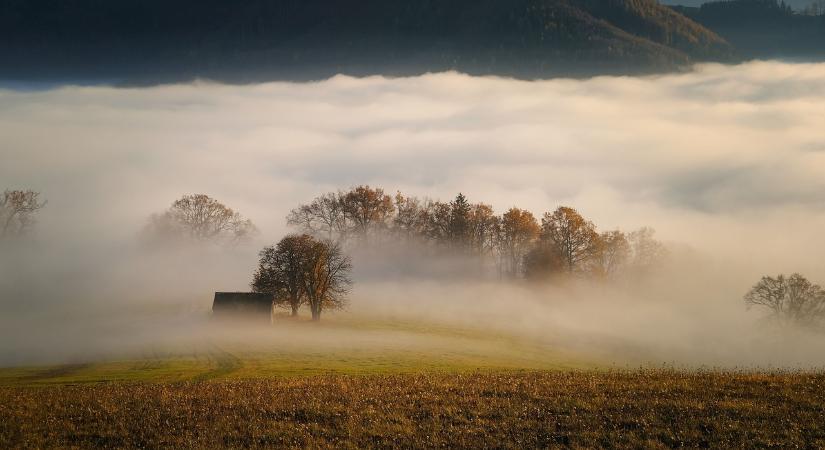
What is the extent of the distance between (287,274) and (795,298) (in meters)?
64.9

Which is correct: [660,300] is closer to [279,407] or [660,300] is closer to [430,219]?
[430,219]

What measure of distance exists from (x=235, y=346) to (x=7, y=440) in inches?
1677

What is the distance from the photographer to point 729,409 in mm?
20875

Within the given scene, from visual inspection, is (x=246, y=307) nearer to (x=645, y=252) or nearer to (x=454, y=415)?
(x=454, y=415)

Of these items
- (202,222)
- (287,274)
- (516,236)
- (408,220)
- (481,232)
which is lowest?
(287,274)

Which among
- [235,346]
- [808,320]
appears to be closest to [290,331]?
[235,346]

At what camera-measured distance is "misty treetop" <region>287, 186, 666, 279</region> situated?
103250 mm

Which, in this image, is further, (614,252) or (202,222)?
(202,222)

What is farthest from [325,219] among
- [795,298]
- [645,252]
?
[795,298]

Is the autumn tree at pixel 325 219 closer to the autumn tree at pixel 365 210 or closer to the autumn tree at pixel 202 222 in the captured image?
the autumn tree at pixel 365 210

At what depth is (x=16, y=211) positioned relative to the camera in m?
Answer: 110

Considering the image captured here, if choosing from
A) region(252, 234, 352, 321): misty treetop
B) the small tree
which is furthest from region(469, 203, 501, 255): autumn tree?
region(252, 234, 352, 321): misty treetop

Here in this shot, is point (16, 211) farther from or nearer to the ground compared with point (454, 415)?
farther from the ground

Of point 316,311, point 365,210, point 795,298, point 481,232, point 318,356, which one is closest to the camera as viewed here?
point 318,356
